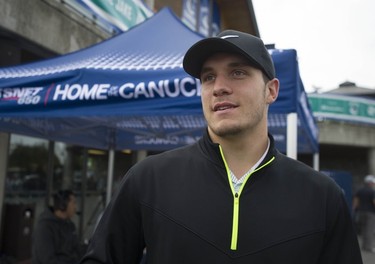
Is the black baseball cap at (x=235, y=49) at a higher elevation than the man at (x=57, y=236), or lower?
higher

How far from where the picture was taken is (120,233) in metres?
1.31

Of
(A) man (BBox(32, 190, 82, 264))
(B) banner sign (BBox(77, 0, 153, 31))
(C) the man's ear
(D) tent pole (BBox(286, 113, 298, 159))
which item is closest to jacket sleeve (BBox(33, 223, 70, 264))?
(A) man (BBox(32, 190, 82, 264))

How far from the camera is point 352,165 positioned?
19.1 m

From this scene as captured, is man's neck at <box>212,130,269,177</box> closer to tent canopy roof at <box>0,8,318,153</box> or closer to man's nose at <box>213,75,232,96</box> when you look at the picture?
man's nose at <box>213,75,232,96</box>

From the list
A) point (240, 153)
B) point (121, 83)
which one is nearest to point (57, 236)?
point (121, 83)

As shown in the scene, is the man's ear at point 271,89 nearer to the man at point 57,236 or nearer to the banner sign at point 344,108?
the man at point 57,236

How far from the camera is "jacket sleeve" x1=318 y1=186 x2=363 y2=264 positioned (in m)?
1.30

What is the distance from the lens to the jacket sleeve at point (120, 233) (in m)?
1.28

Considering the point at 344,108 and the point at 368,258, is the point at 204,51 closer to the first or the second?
the point at 368,258

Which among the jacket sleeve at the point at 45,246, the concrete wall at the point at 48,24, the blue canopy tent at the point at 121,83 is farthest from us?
the concrete wall at the point at 48,24

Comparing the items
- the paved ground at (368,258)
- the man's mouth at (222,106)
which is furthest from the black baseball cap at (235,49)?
the paved ground at (368,258)

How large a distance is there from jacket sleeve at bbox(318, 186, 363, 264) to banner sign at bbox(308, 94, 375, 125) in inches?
537

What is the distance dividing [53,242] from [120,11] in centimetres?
389

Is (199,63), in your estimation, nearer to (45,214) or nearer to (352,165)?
(45,214)
